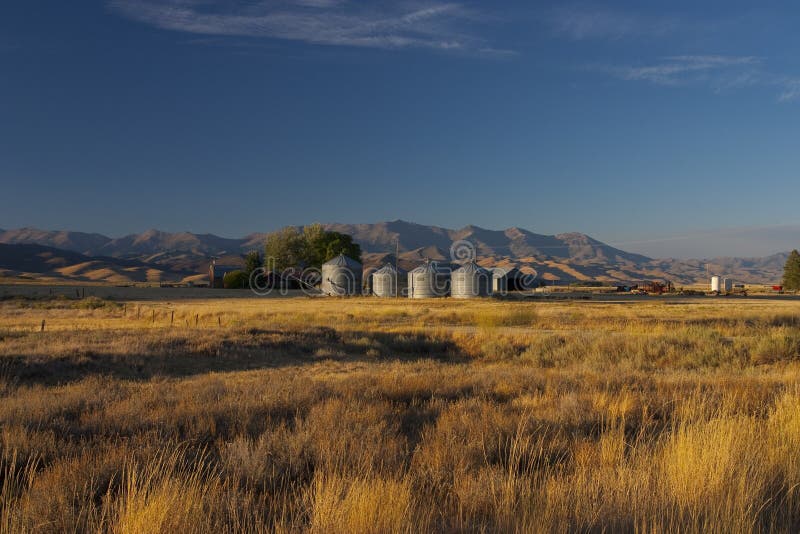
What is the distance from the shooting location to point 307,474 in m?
5.48

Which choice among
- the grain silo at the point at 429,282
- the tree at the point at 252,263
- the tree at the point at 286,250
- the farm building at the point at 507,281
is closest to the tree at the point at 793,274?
the farm building at the point at 507,281

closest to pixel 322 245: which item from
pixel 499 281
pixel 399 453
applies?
pixel 499 281

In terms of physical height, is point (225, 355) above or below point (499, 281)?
above

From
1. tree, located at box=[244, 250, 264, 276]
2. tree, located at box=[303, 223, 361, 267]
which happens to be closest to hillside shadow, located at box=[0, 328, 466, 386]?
tree, located at box=[303, 223, 361, 267]

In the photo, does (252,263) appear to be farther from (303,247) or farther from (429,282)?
(429,282)

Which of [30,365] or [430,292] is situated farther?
[430,292]

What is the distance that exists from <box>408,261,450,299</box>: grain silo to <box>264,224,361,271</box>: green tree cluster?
17.3m

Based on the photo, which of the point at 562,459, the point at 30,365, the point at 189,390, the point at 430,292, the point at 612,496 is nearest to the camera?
the point at 612,496

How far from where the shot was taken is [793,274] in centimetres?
9100

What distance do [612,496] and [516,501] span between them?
767mm

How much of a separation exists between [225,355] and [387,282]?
52.6 metres

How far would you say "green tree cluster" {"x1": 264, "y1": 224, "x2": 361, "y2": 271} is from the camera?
83.2 meters

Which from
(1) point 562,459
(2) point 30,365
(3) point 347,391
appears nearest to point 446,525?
(1) point 562,459

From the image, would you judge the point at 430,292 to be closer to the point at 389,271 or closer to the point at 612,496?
the point at 389,271
